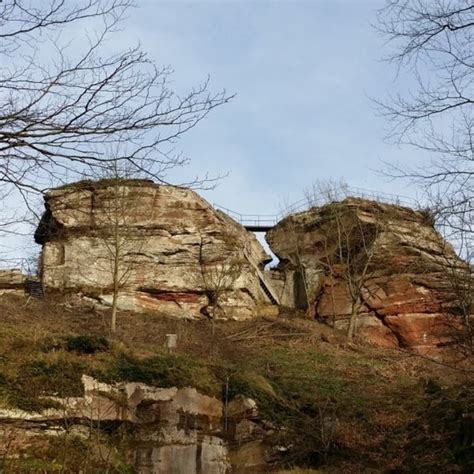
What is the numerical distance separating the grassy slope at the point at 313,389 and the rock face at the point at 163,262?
20.1 ft

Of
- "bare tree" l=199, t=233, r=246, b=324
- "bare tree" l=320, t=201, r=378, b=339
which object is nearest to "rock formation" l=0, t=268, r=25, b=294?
"bare tree" l=199, t=233, r=246, b=324

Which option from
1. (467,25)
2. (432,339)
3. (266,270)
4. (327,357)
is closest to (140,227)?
(266,270)

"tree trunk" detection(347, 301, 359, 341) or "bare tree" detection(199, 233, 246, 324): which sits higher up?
"bare tree" detection(199, 233, 246, 324)

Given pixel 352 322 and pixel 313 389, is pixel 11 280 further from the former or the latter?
pixel 313 389

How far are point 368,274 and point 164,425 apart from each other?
19352 millimetres

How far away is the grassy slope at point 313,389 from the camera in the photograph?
35.3 ft

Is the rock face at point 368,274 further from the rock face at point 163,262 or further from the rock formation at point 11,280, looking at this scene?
the rock formation at point 11,280

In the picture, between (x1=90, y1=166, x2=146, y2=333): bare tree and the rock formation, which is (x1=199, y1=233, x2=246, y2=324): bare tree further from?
the rock formation

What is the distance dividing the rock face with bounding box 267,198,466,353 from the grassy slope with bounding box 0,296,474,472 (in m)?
6.69

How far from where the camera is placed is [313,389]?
1595cm

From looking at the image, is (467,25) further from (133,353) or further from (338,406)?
(133,353)

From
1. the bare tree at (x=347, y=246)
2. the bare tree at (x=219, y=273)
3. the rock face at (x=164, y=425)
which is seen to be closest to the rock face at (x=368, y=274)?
the bare tree at (x=347, y=246)

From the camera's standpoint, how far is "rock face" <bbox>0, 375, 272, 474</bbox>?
10898 millimetres

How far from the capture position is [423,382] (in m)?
15.7
